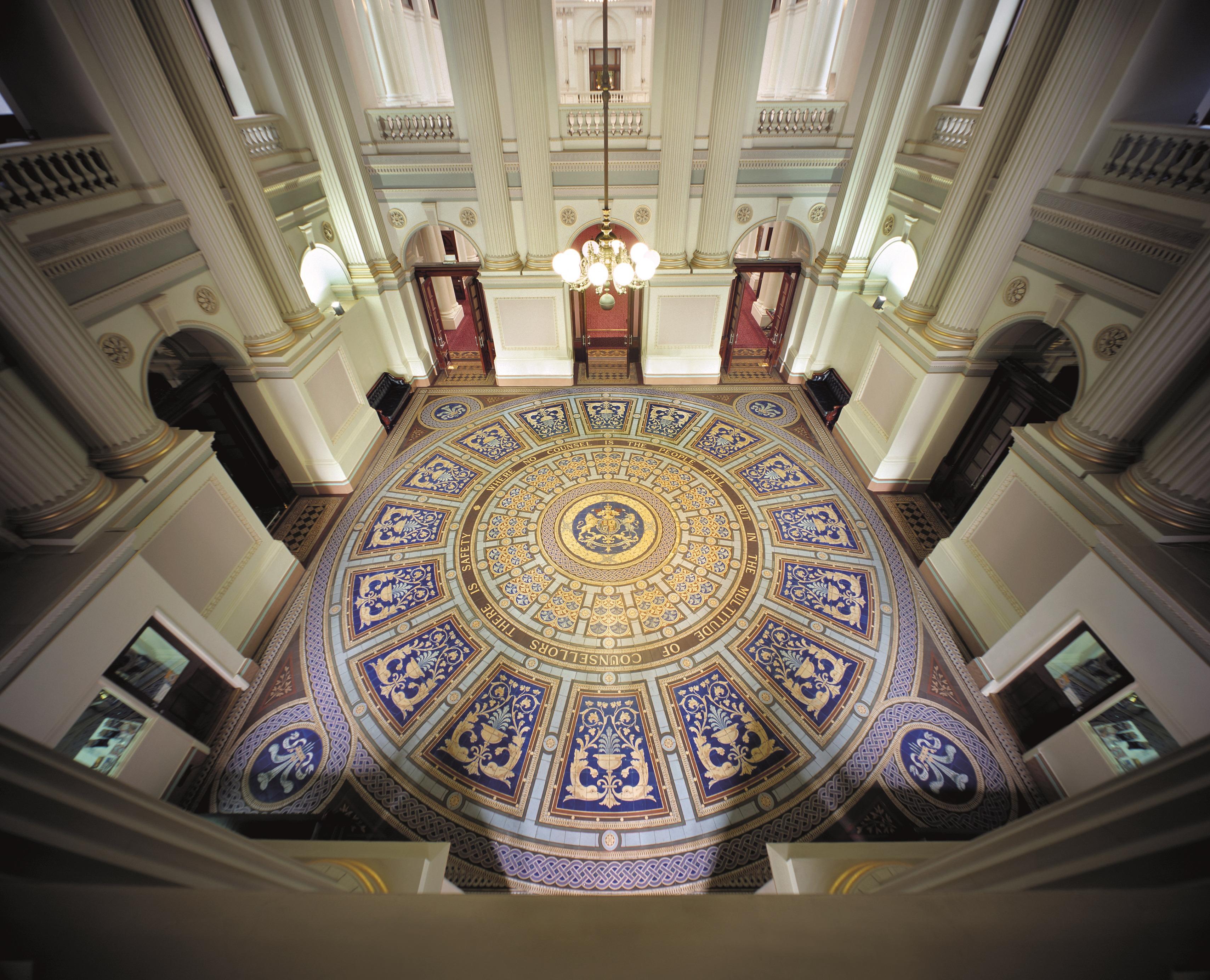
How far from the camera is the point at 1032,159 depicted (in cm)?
449

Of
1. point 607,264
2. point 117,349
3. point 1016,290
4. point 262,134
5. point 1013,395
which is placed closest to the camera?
point 117,349

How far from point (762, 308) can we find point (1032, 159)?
7.49m

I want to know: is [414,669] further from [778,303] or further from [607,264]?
[778,303]

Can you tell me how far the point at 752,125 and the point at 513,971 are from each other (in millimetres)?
8892

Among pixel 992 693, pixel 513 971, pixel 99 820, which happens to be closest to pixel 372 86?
pixel 99 820

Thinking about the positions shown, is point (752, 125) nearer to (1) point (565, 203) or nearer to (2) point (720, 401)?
(1) point (565, 203)

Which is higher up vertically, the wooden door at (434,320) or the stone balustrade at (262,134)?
the stone balustrade at (262,134)

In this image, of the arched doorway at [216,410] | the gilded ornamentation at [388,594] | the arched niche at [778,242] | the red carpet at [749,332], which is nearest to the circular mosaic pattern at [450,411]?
the arched doorway at [216,410]

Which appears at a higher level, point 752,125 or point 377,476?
point 752,125

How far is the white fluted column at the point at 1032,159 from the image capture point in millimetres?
3877

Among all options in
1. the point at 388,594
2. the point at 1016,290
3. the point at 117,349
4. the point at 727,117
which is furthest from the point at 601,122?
the point at 388,594

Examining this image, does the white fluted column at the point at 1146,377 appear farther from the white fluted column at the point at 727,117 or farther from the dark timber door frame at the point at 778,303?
the dark timber door frame at the point at 778,303

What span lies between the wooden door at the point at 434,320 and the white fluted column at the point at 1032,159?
7857 millimetres

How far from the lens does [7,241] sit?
3.09 meters
